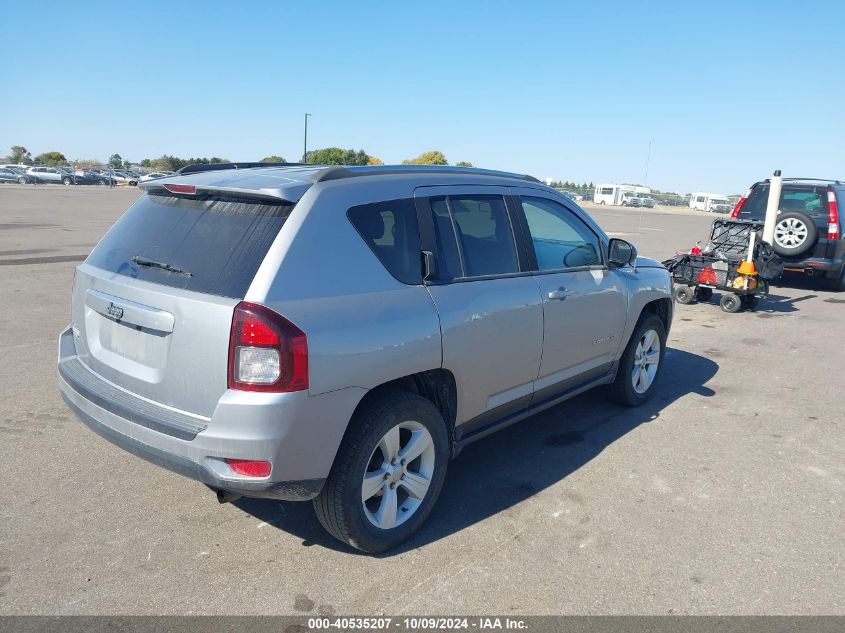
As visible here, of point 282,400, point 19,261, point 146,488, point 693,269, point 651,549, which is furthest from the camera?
point 19,261

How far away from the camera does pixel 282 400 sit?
8.92 ft

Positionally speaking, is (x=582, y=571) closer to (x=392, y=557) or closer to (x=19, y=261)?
(x=392, y=557)

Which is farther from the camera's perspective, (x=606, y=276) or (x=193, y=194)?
(x=606, y=276)

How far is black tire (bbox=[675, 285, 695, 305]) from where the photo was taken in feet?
34.8

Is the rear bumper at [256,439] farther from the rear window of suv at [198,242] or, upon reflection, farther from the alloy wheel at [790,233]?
the alloy wheel at [790,233]

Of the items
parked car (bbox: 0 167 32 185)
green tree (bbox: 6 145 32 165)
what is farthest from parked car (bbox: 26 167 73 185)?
green tree (bbox: 6 145 32 165)

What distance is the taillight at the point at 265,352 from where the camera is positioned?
2691 mm

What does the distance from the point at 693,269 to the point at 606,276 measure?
6.24 m

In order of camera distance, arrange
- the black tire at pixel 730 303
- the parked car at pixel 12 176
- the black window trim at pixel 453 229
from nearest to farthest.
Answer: the black window trim at pixel 453 229, the black tire at pixel 730 303, the parked car at pixel 12 176

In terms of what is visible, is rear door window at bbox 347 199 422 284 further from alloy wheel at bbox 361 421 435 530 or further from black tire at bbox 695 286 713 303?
black tire at bbox 695 286 713 303

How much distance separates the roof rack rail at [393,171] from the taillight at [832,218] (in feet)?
31.3

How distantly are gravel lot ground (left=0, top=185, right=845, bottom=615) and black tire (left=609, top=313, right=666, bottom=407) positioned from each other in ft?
0.41

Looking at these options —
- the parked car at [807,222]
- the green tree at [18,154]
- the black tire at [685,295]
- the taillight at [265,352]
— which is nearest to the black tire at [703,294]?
the black tire at [685,295]

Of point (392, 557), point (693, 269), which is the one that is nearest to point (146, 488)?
point (392, 557)
